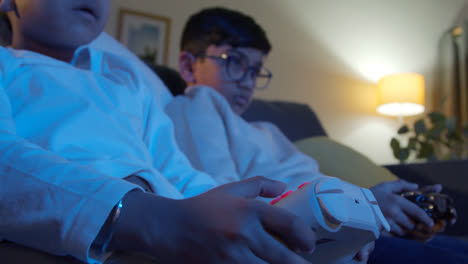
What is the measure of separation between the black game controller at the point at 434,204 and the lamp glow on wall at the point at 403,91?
6.03 feet

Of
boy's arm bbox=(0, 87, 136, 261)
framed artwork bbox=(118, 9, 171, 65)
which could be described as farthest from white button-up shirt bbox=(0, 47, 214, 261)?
framed artwork bbox=(118, 9, 171, 65)

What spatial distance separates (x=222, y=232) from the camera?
0.23m

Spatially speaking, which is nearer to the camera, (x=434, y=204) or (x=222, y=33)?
(x=434, y=204)

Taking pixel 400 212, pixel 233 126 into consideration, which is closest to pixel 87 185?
pixel 400 212

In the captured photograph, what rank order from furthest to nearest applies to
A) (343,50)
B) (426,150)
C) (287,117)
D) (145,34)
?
1. (343,50)
2. (145,34)
3. (426,150)
4. (287,117)

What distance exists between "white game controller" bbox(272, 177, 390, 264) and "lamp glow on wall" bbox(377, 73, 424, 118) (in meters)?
2.19

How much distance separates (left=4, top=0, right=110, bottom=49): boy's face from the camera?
51 cm

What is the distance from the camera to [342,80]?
2518 mm

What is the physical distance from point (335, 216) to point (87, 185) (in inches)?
8.5

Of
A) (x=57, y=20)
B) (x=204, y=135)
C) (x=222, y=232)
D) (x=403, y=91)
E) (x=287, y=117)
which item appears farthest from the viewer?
(x=403, y=91)

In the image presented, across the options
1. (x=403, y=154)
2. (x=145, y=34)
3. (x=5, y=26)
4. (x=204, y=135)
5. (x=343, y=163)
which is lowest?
(x=403, y=154)

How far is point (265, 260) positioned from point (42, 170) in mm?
215

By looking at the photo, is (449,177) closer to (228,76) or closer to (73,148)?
(228,76)

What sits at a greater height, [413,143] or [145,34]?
[145,34]
